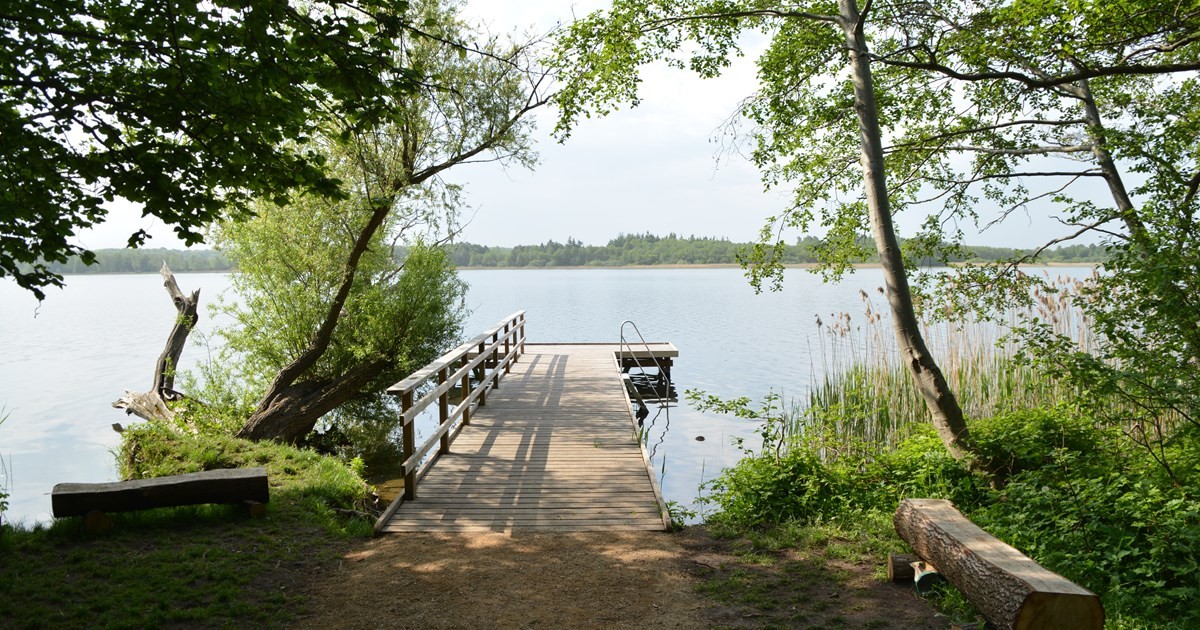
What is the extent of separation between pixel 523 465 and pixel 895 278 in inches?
156

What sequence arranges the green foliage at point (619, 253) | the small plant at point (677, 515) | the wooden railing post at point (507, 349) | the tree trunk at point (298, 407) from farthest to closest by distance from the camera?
the green foliage at point (619, 253) → the wooden railing post at point (507, 349) → the tree trunk at point (298, 407) → the small plant at point (677, 515)

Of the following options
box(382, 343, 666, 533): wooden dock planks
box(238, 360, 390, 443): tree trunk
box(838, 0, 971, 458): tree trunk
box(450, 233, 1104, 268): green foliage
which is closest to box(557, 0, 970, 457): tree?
box(838, 0, 971, 458): tree trunk

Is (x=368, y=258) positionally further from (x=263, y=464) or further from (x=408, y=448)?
(x=408, y=448)

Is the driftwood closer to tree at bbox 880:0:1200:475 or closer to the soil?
the soil

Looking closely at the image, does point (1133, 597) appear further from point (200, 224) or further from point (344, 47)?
point (200, 224)

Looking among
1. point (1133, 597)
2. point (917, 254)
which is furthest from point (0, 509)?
point (917, 254)

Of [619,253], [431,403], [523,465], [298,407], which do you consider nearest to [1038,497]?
[523,465]

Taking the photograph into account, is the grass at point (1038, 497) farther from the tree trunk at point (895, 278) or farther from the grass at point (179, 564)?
the grass at point (179, 564)

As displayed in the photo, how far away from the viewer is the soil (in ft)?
13.4

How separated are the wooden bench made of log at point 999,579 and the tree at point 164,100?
4425 millimetres

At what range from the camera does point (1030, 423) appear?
6.79m

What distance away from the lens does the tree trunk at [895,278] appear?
255 inches

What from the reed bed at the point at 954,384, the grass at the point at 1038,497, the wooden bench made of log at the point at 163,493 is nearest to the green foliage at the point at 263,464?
the wooden bench made of log at the point at 163,493

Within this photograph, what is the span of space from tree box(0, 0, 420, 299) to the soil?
292 centimetres
